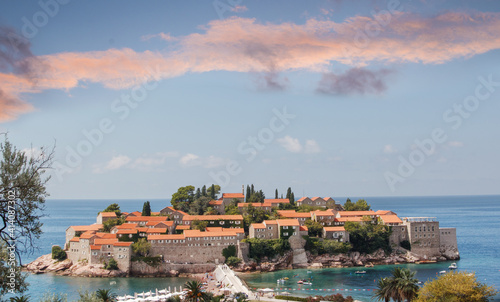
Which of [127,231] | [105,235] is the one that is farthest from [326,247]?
[105,235]

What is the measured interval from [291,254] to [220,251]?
12.6m

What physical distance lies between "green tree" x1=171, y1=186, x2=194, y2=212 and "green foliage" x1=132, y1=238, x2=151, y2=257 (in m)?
19.9

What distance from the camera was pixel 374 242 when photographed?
79250 millimetres

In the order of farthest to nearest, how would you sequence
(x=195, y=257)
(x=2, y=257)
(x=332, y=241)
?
(x=332, y=241) < (x=195, y=257) < (x=2, y=257)

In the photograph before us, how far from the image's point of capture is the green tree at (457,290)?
30344 mm

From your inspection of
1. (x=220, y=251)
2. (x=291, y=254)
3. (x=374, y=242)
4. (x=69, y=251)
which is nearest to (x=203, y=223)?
(x=220, y=251)

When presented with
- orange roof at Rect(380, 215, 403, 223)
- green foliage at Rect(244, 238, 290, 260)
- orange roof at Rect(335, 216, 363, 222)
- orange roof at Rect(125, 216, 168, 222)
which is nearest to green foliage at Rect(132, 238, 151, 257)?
orange roof at Rect(125, 216, 168, 222)

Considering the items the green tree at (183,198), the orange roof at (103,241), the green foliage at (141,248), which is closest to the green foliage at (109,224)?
the orange roof at (103,241)

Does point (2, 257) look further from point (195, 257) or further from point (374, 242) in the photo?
point (374, 242)

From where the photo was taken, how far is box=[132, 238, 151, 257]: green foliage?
2745 inches

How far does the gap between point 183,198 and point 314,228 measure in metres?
29.2

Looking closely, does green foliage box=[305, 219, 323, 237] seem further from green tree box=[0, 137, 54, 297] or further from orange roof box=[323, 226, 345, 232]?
green tree box=[0, 137, 54, 297]

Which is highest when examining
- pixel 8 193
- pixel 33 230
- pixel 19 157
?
pixel 19 157

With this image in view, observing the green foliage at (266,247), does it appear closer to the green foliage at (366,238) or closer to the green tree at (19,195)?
the green foliage at (366,238)
